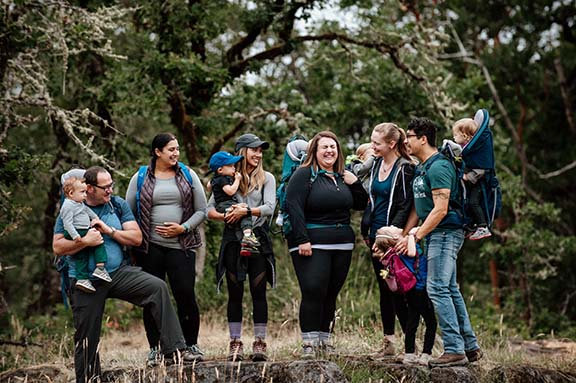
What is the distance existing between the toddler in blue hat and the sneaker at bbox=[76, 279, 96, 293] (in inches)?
49.1

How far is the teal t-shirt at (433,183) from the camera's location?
21.6ft

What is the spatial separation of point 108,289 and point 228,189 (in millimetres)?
1275

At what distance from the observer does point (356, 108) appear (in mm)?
14617

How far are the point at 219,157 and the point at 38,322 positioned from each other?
7.44 meters

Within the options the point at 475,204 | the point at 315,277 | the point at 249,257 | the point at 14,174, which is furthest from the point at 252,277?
A: the point at 14,174

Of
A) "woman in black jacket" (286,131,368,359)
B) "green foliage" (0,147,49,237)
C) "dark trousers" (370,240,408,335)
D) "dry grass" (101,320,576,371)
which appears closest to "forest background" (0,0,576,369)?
"green foliage" (0,147,49,237)

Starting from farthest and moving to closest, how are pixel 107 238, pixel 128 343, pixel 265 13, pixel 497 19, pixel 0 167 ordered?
pixel 497 19
pixel 265 13
pixel 128 343
pixel 0 167
pixel 107 238

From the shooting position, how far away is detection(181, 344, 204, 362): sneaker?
669 cm

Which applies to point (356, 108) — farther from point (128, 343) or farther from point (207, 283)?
point (128, 343)

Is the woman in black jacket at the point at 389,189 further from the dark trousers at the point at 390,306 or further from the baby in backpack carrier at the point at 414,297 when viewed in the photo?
the baby in backpack carrier at the point at 414,297

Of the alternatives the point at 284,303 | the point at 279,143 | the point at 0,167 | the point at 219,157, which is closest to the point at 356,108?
the point at 279,143

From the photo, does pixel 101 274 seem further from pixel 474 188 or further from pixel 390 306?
pixel 474 188

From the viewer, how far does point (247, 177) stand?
7.15 metres

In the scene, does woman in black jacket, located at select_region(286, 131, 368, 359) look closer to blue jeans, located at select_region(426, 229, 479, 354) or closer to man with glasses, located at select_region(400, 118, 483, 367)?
man with glasses, located at select_region(400, 118, 483, 367)
